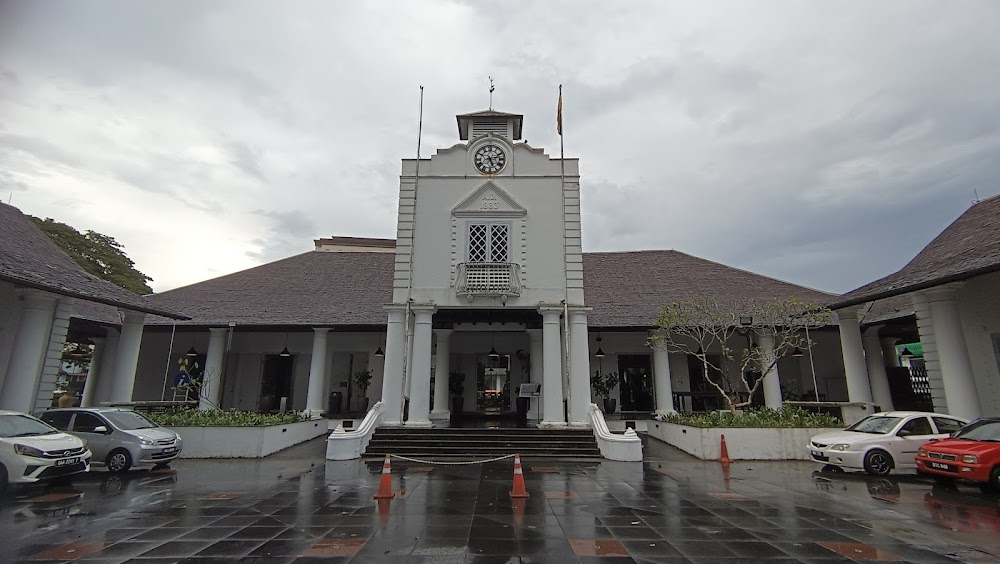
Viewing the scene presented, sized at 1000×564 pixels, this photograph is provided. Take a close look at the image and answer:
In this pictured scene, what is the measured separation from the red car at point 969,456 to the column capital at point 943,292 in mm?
3898

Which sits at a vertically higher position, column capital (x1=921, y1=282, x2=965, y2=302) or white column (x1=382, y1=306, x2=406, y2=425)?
column capital (x1=921, y1=282, x2=965, y2=302)

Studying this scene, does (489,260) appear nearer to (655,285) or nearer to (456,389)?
(456,389)

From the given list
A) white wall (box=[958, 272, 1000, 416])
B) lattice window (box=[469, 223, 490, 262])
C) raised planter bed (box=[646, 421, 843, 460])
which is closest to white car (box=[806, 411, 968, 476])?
raised planter bed (box=[646, 421, 843, 460])

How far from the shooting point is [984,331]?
12906 mm

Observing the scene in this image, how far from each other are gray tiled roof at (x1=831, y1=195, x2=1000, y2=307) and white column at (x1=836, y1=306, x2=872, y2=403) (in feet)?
3.17

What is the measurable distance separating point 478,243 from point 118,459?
36.3 feet

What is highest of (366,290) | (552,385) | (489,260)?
(366,290)

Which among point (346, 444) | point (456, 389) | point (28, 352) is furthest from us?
point (456, 389)

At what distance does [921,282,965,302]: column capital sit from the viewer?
1255cm

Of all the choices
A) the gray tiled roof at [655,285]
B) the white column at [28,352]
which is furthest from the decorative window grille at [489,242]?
the white column at [28,352]

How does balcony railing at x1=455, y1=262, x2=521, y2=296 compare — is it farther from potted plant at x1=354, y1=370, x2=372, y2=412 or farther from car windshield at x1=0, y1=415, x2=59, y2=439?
car windshield at x1=0, y1=415, x2=59, y2=439

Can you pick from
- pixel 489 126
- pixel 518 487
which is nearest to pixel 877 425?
pixel 518 487

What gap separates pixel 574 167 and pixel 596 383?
9.28 meters

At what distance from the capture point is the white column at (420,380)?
15.2 m
